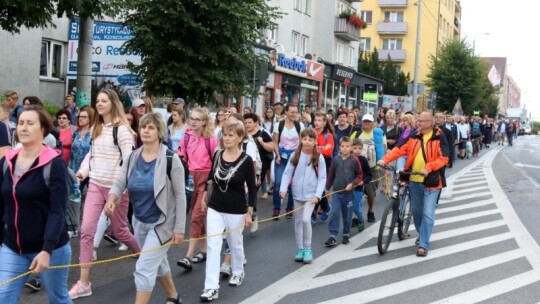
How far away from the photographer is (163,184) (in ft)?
17.3

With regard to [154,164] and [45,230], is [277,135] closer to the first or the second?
[154,164]

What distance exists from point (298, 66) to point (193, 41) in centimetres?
1897

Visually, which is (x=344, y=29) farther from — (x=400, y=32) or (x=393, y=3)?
(x=393, y=3)

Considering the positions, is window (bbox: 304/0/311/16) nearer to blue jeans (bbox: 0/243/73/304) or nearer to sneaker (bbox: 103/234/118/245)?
sneaker (bbox: 103/234/118/245)

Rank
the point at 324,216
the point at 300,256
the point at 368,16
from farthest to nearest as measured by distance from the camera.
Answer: the point at 368,16
the point at 324,216
the point at 300,256

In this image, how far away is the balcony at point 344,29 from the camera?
41531 millimetres

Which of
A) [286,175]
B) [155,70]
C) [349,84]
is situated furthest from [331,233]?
[349,84]

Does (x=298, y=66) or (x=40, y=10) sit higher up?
(x=298, y=66)

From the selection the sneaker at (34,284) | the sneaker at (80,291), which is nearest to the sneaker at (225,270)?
the sneaker at (80,291)

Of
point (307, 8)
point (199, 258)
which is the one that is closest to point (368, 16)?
point (307, 8)

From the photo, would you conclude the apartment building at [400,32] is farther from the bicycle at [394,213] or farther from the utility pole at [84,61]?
the bicycle at [394,213]

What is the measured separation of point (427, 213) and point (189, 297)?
3.62 meters

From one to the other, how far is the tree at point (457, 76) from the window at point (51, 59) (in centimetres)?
3902

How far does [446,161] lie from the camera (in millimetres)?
8422
